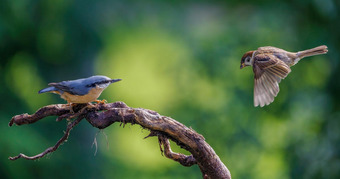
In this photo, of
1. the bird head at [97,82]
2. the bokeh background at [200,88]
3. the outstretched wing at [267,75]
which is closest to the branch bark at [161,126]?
the bird head at [97,82]

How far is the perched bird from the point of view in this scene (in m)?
4.02

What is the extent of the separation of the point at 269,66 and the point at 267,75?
6.5 inches

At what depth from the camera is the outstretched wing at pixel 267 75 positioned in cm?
400

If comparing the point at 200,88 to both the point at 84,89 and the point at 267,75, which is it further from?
the point at 84,89

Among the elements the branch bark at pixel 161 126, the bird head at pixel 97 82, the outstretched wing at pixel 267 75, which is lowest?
the branch bark at pixel 161 126

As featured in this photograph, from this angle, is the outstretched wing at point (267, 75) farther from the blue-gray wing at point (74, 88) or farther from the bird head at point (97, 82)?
the blue-gray wing at point (74, 88)

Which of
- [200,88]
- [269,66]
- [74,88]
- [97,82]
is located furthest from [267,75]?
[200,88]

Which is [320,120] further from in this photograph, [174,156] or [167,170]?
[174,156]

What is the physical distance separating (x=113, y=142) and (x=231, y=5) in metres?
3.55

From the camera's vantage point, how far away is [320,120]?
25.7 ft

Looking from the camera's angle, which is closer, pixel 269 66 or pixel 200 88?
pixel 269 66

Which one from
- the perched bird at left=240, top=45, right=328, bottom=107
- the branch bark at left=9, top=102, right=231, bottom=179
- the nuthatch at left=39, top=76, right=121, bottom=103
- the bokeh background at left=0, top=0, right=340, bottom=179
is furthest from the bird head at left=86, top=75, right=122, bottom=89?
the bokeh background at left=0, top=0, right=340, bottom=179

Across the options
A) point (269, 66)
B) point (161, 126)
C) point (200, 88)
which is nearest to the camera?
point (161, 126)

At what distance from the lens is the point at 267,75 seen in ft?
13.6
